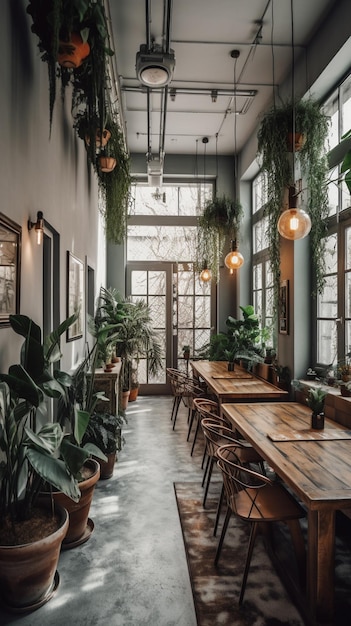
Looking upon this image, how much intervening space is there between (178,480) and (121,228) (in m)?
2.84

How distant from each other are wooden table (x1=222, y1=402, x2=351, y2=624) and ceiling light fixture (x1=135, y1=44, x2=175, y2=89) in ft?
10.4

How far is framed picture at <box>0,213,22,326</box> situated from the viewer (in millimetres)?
2178

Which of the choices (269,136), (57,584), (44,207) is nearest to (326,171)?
(269,136)

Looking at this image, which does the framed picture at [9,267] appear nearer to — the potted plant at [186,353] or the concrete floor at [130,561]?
the concrete floor at [130,561]

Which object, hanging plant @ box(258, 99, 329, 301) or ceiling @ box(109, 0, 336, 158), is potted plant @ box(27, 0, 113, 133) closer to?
ceiling @ box(109, 0, 336, 158)

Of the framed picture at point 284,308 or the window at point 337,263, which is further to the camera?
the framed picture at point 284,308

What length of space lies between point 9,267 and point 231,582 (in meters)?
2.10

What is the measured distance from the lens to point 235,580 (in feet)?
8.11

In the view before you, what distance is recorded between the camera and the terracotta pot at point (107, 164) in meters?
4.34

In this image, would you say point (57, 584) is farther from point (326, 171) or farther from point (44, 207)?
point (326, 171)

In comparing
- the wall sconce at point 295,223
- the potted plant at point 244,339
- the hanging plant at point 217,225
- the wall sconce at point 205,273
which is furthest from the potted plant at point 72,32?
the wall sconce at point 205,273

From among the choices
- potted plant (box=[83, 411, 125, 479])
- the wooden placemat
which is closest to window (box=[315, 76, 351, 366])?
the wooden placemat

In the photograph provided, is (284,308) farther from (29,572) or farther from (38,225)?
(29,572)

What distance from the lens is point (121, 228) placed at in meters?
5.17
